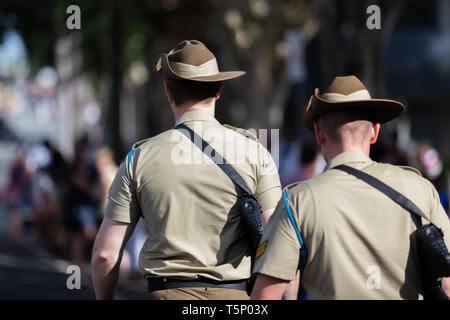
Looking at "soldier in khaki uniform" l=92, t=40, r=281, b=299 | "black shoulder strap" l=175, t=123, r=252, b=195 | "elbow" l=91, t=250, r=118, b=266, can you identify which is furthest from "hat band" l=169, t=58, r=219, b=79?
"elbow" l=91, t=250, r=118, b=266

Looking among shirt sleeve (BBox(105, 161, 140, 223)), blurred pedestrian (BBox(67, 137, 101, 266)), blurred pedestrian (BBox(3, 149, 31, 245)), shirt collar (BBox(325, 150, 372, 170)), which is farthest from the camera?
blurred pedestrian (BBox(3, 149, 31, 245))

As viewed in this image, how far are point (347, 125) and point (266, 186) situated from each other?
2.16ft

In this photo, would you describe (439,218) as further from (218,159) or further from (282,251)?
(218,159)

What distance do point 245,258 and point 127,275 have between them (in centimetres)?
881

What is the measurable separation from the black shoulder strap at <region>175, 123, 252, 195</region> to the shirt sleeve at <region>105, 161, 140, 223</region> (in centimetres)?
32

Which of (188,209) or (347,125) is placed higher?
(347,125)

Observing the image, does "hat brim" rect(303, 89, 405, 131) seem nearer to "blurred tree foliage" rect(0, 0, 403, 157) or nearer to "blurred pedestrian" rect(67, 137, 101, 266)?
"blurred pedestrian" rect(67, 137, 101, 266)

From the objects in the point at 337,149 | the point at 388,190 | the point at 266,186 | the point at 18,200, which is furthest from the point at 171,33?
the point at 388,190

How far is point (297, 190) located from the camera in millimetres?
3461

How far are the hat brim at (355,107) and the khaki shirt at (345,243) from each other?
0.29 metres

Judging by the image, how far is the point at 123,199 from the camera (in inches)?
160

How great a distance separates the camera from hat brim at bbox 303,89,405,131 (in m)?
3.59

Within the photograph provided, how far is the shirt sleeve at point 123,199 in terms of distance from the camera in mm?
4062

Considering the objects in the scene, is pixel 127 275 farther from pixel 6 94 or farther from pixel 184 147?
pixel 6 94
